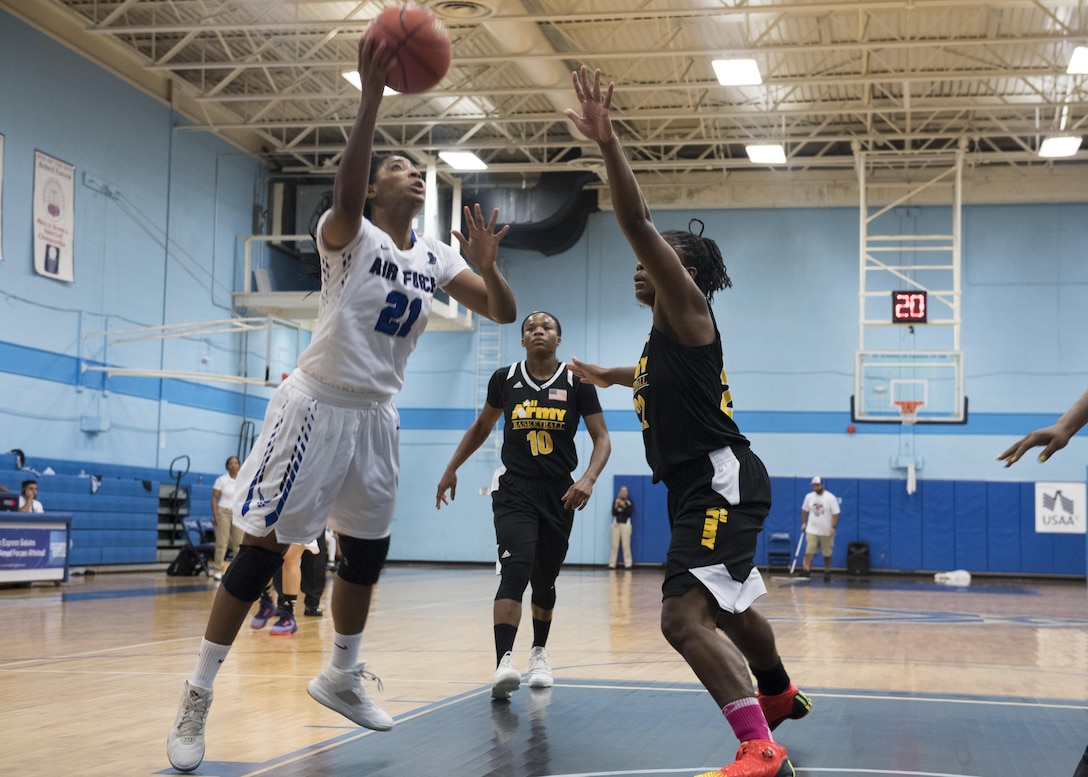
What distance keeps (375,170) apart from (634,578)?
15.9 meters

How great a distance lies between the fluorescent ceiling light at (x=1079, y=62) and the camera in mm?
15820

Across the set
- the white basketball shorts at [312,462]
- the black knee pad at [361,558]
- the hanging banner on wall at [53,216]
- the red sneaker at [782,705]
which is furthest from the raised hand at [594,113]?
the hanging banner on wall at [53,216]

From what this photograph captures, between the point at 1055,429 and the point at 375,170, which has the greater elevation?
the point at 375,170

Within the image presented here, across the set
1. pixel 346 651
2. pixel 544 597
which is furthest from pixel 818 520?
pixel 346 651

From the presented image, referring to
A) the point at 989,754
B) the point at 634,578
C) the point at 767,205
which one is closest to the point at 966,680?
the point at 989,754

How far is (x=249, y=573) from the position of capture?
3902 mm

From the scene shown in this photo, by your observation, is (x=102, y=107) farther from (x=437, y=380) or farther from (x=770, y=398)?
(x=770, y=398)

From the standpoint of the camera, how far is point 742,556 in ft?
12.3

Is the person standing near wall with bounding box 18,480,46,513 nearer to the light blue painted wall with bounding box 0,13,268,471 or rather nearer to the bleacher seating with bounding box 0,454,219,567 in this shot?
the bleacher seating with bounding box 0,454,219,567

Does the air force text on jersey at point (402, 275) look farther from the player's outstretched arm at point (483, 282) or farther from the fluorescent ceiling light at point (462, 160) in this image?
the fluorescent ceiling light at point (462, 160)

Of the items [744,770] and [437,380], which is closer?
[744,770]

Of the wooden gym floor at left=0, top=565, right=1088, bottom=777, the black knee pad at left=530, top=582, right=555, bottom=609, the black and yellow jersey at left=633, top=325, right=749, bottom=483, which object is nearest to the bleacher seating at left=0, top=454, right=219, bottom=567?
the wooden gym floor at left=0, top=565, right=1088, bottom=777

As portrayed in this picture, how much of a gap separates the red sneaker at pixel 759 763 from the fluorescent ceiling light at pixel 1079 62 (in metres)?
15.0

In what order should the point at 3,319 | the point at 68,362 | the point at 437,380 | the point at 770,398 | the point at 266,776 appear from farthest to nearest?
the point at 437,380
the point at 770,398
the point at 68,362
the point at 3,319
the point at 266,776
